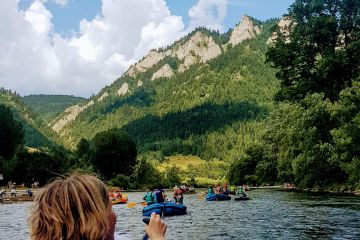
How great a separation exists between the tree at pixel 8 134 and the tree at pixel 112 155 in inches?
940

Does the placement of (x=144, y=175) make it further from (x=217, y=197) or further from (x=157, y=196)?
(x=157, y=196)

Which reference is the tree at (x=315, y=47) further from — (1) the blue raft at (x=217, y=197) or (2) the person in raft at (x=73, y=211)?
(2) the person in raft at (x=73, y=211)

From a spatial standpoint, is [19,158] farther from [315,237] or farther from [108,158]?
[315,237]

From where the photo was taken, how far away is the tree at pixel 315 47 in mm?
71688

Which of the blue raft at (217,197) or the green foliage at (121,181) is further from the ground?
the green foliage at (121,181)

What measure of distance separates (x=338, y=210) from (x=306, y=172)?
35.1 meters

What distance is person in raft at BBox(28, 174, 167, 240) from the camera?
3865 mm

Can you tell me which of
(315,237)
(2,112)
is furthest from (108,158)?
(315,237)

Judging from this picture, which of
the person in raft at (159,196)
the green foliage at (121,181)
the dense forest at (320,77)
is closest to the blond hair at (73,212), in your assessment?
the person in raft at (159,196)

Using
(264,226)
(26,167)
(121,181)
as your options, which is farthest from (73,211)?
(121,181)

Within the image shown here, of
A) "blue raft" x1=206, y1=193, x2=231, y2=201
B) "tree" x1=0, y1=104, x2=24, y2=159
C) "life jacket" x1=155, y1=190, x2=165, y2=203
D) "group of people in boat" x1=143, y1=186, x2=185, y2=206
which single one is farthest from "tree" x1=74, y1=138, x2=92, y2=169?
"life jacket" x1=155, y1=190, x2=165, y2=203

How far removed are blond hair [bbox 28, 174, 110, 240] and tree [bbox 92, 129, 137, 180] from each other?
145753 mm

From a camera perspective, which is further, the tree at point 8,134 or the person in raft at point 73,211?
the tree at point 8,134

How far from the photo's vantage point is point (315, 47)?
74250 millimetres
